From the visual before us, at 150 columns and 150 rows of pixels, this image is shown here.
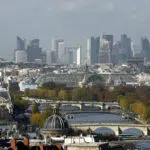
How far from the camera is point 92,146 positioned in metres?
24.4

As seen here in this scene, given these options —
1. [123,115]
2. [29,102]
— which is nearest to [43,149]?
[123,115]

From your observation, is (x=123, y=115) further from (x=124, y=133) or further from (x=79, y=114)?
(x=124, y=133)

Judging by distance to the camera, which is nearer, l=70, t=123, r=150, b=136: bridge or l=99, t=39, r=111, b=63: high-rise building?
l=70, t=123, r=150, b=136: bridge

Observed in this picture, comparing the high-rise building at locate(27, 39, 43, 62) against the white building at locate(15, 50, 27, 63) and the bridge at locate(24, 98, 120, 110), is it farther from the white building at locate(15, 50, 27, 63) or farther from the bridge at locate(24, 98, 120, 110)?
the bridge at locate(24, 98, 120, 110)

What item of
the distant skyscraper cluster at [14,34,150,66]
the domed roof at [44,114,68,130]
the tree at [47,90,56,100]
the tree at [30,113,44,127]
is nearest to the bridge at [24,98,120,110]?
the tree at [47,90,56,100]

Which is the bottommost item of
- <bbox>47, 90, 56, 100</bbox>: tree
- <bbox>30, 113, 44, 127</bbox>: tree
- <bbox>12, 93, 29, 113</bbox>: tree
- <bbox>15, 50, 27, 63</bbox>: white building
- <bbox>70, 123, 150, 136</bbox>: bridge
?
<bbox>70, 123, 150, 136</bbox>: bridge

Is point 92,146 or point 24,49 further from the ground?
→ point 24,49

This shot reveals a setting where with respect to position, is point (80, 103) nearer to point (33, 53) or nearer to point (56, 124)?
point (56, 124)

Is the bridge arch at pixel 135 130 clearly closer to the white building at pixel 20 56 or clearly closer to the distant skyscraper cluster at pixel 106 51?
the distant skyscraper cluster at pixel 106 51

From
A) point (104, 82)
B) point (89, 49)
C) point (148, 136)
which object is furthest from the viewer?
point (89, 49)

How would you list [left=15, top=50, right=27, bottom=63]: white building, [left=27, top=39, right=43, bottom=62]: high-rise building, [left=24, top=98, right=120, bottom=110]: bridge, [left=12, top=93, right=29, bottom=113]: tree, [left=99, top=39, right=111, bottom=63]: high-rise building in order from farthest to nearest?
[left=27, top=39, right=43, bottom=62]: high-rise building < [left=15, top=50, right=27, bottom=63]: white building < [left=99, top=39, right=111, bottom=63]: high-rise building < [left=24, top=98, right=120, bottom=110]: bridge < [left=12, top=93, right=29, bottom=113]: tree

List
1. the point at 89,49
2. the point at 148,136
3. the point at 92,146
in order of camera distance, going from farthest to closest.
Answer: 1. the point at 89,49
2. the point at 148,136
3. the point at 92,146

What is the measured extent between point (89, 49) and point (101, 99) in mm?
111125

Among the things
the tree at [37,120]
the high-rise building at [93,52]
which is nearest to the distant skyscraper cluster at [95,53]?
the high-rise building at [93,52]
